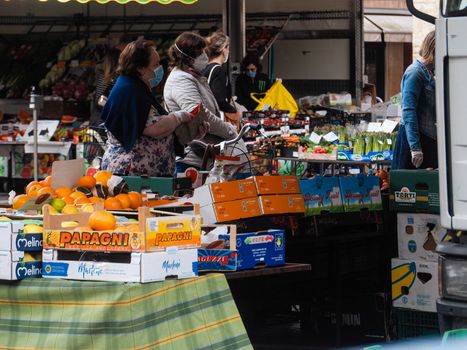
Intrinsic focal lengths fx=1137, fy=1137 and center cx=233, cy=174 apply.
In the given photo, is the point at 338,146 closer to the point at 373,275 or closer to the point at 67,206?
the point at 373,275

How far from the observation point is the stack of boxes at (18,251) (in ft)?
17.9

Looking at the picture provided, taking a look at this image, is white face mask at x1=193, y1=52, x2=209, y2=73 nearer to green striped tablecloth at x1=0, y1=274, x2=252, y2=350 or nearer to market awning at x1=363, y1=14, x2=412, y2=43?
green striped tablecloth at x1=0, y1=274, x2=252, y2=350

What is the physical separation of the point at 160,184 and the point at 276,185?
3.45 ft

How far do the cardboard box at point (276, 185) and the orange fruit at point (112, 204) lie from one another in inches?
37.7

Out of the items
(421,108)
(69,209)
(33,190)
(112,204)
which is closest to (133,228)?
(69,209)

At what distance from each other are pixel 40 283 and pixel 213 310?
0.85 metres

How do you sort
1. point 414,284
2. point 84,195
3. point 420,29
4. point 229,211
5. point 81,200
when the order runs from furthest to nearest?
point 420,29
point 414,284
point 229,211
point 84,195
point 81,200

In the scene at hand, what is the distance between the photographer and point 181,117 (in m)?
8.31

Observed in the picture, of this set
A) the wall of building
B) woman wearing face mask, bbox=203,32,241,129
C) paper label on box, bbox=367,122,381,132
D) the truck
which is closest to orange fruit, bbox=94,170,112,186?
the truck

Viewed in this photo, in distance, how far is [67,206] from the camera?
20.3 ft

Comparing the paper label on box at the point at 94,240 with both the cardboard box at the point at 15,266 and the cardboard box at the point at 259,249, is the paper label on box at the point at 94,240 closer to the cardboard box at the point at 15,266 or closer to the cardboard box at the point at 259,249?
the cardboard box at the point at 15,266

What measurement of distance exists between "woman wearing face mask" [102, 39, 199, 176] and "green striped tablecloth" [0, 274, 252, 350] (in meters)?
2.63

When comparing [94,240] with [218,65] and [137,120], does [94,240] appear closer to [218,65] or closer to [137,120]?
[137,120]

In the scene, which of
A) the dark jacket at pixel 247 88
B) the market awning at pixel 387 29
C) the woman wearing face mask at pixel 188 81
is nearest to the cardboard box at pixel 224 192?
the woman wearing face mask at pixel 188 81
